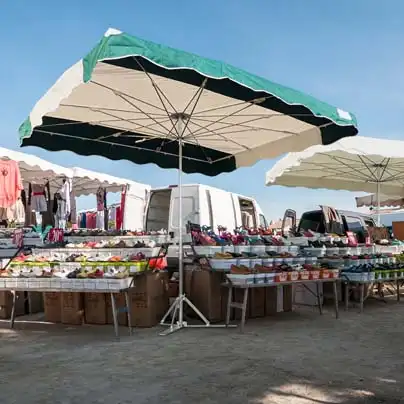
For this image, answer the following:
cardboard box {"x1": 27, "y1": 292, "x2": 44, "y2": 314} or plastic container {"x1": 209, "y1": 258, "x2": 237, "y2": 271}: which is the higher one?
plastic container {"x1": 209, "y1": 258, "x2": 237, "y2": 271}

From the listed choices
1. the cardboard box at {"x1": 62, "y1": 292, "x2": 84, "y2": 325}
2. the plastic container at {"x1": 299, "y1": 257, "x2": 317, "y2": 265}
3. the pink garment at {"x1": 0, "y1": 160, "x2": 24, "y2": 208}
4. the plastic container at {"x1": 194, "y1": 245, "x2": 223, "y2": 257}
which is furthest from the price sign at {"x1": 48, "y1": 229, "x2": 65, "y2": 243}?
the plastic container at {"x1": 299, "y1": 257, "x2": 317, "y2": 265}

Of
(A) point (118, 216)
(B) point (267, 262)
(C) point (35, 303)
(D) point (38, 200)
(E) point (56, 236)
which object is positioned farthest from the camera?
(A) point (118, 216)

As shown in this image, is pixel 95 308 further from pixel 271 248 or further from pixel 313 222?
pixel 313 222

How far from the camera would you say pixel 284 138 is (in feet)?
22.7

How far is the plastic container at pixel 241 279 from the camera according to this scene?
19.2 ft

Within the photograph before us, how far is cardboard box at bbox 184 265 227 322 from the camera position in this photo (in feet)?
20.9

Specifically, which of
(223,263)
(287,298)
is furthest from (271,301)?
(223,263)

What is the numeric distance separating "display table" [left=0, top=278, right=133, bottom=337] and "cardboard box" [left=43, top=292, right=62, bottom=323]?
0.84 meters

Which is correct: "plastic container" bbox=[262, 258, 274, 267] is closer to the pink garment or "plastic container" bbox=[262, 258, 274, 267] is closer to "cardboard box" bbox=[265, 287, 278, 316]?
"cardboard box" bbox=[265, 287, 278, 316]

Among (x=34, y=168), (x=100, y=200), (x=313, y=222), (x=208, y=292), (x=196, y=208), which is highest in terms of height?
(x=34, y=168)

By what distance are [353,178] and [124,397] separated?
A: 32.9 feet

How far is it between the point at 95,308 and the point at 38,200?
15.5 ft

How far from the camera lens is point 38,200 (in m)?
10.3

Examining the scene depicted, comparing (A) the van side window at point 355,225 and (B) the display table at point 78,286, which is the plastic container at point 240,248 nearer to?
(B) the display table at point 78,286
